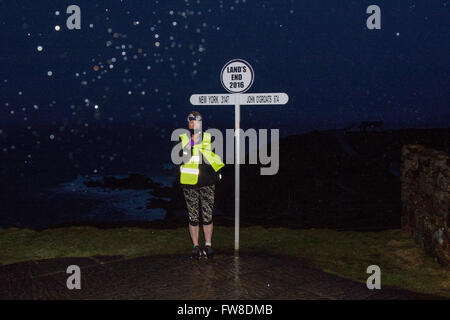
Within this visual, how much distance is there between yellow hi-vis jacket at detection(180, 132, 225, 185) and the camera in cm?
612

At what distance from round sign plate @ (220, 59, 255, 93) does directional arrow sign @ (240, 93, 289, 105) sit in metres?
0.13

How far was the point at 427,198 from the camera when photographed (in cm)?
700

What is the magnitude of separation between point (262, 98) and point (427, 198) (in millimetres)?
3137

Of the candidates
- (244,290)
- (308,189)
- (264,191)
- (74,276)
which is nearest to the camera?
(244,290)

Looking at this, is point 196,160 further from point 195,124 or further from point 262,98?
point 262,98

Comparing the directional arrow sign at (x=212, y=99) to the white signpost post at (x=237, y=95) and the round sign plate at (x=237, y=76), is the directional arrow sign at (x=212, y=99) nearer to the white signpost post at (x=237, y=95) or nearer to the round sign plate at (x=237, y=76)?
the white signpost post at (x=237, y=95)

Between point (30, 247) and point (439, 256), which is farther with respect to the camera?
point (30, 247)

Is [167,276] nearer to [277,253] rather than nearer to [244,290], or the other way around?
[244,290]

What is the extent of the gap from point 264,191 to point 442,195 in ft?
182

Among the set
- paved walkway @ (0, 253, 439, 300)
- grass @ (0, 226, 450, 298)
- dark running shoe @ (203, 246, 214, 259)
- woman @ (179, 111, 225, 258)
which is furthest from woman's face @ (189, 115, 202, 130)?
grass @ (0, 226, 450, 298)

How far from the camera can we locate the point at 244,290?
204 inches

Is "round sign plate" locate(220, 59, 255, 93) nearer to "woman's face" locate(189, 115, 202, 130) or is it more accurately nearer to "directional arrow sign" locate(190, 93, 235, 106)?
"directional arrow sign" locate(190, 93, 235, 106)

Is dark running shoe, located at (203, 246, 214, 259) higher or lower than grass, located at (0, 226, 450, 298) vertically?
higher
